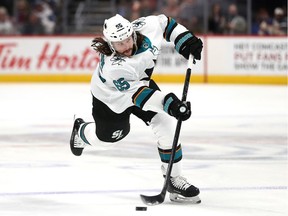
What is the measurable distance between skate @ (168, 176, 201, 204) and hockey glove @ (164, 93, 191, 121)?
0.46 meters

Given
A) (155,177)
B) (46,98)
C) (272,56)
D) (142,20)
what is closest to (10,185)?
(155,177)

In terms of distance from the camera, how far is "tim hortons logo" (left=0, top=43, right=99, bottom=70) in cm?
1355

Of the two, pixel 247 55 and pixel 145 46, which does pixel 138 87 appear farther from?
pixel 247 55

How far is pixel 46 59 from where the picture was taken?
1362 cm

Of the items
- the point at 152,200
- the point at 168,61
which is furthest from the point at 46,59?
the point at 152,200

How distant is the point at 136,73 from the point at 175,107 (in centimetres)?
31

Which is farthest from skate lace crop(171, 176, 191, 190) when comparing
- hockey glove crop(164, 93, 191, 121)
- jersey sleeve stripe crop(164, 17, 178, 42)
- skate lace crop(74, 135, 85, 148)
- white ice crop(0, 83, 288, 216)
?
skate lace crop(74, 135, 85, 148)

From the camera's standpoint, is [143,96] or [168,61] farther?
[168,61]

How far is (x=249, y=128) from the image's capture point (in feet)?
25.7

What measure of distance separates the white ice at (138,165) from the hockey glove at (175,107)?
0.50 metres

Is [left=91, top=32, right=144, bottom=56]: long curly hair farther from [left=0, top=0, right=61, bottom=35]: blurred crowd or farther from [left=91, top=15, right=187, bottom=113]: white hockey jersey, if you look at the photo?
[left=0, top=0, right=61, bottom=35]: blurred crowd

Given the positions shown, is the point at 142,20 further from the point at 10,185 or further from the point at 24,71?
Result: the point at 24,71

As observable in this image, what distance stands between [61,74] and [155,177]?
8587mm

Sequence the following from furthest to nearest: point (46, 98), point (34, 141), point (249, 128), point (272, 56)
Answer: point (272, 56)
point (46, 98)
point (249, 128)
point (34, 141)
